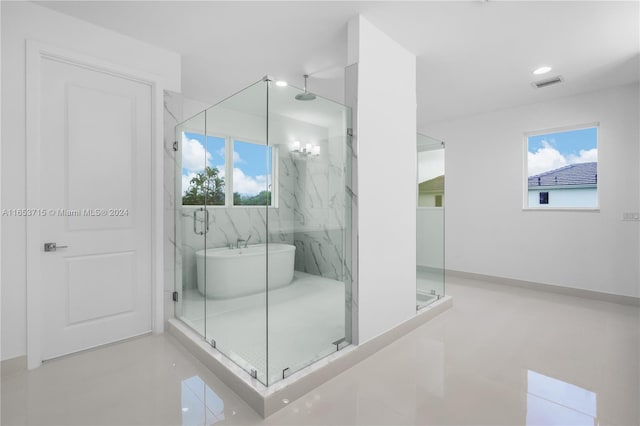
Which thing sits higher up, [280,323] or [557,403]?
[280,323]

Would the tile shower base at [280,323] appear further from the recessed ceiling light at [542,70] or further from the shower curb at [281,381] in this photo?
the recessed ceiling light at [542,70]

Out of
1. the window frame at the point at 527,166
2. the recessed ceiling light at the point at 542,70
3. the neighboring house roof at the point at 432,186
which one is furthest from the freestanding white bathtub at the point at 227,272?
the window frame at the point at 527,166

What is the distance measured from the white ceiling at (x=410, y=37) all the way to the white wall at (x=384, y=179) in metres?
0.26

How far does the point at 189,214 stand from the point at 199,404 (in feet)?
5.42

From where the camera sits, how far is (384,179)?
101 inches

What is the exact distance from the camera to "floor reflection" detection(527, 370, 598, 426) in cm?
165

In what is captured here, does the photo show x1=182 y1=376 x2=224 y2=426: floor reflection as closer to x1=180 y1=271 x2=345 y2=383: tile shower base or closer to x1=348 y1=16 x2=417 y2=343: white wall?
x1=180 y1=271 x2=345 y2=383: tile shower base

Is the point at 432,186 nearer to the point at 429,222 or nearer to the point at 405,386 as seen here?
the point at 429,222

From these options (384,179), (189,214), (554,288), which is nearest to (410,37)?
(384,179)

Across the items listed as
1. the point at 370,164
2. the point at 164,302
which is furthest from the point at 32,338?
the point at 370,164

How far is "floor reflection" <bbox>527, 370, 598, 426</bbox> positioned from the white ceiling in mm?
2688

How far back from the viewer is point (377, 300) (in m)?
2.48

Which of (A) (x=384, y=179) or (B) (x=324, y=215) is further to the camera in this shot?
(A) (x=384, y=179)

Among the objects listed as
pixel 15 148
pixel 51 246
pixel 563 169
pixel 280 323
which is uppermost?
pixel 563 169
